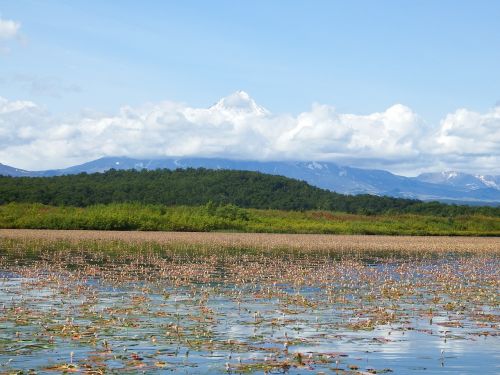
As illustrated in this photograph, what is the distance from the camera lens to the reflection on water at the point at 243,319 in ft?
45.6

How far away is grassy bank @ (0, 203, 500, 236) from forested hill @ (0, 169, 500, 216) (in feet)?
52.2

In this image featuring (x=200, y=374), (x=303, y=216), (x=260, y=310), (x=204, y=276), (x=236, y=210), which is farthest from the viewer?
(x=303, y=216)

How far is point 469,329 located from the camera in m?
18.1

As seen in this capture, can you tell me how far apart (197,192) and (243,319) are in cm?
12452

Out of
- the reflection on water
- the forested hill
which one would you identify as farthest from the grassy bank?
the reflection on water

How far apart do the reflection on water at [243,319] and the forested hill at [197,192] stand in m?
84.8

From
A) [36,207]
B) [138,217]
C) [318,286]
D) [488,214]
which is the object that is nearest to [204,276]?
[318,286]

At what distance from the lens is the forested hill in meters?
120

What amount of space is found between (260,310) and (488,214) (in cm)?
10607

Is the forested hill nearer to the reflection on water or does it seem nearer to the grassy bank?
the grassy bank

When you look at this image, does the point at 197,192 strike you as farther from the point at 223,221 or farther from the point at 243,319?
the point at 243,319

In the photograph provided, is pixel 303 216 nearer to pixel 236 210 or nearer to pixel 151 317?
pixel 236 210

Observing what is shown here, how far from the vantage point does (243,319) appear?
61.6 ft

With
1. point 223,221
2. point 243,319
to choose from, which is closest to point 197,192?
point 223,221
